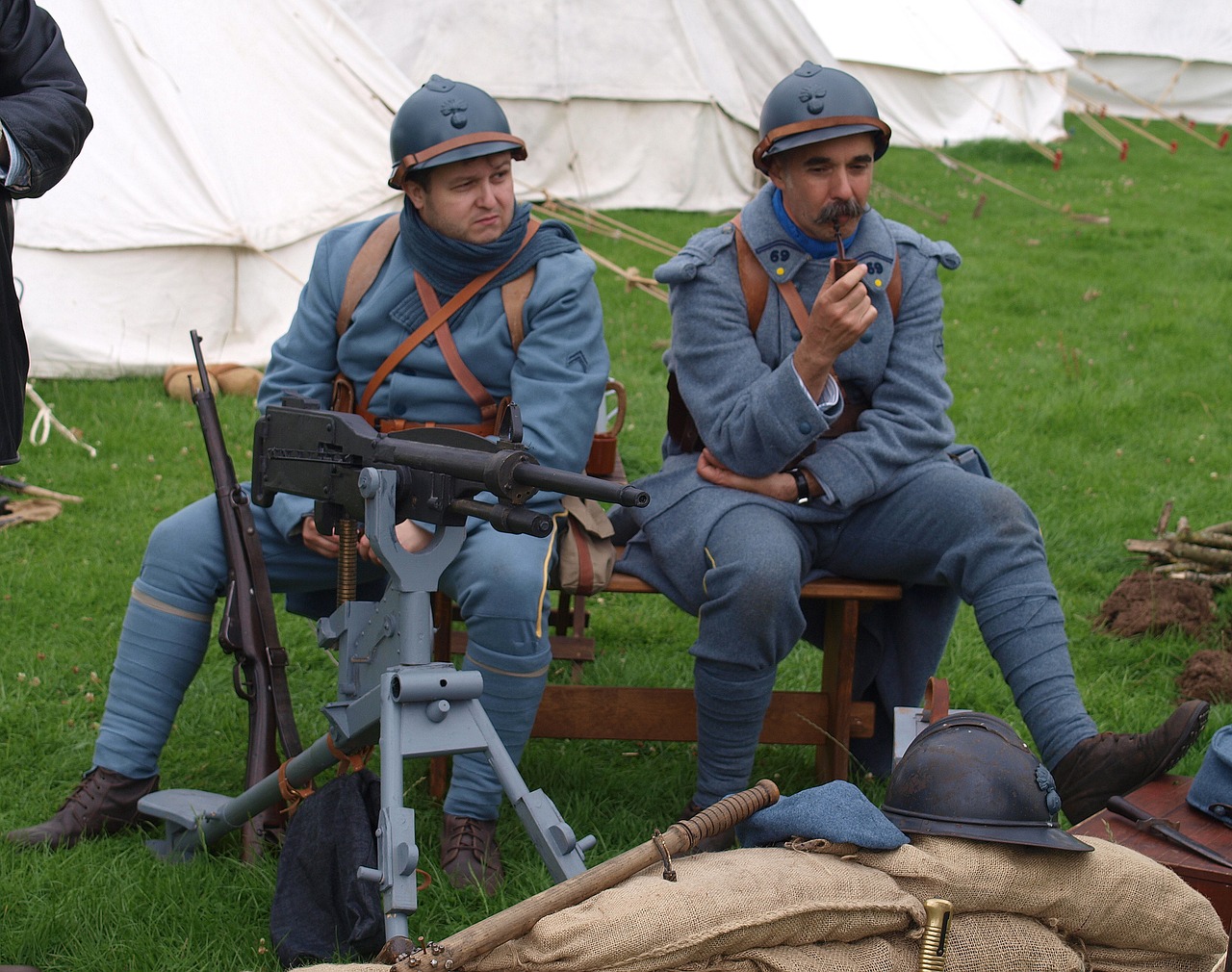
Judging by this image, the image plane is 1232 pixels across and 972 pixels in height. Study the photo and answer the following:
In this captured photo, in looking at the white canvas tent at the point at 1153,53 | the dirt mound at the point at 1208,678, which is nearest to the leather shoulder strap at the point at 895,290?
the dirt mound at the point at 1208,678

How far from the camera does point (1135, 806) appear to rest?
314cm

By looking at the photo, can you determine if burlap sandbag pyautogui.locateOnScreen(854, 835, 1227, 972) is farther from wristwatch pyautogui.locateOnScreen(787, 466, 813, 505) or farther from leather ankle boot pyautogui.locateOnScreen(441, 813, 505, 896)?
wristwatch pyautogui.locateOnScreen(787, 466, 813, 505)

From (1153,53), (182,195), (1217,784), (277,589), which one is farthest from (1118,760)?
(1153,53)

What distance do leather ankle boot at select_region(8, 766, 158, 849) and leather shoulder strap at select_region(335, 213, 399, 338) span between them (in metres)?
1.30

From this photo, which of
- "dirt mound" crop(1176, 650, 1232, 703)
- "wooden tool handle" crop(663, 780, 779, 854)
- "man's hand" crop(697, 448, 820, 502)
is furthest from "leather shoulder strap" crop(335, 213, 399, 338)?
"dirt mound" crop(1176, 650, 1232, 703)

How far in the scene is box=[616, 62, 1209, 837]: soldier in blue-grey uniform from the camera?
3.59 meters

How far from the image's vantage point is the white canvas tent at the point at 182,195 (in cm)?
796

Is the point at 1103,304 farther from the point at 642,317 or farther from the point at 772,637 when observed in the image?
the point at 772,637

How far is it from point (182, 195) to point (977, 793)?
6885mm

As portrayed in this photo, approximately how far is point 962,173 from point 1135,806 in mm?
13155

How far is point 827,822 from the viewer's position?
2.44 m

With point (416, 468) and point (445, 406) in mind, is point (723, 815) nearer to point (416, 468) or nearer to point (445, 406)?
point (416, 468)

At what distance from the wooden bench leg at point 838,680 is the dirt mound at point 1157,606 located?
1622mm

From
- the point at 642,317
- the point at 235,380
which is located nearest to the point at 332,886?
the point at 235,380
